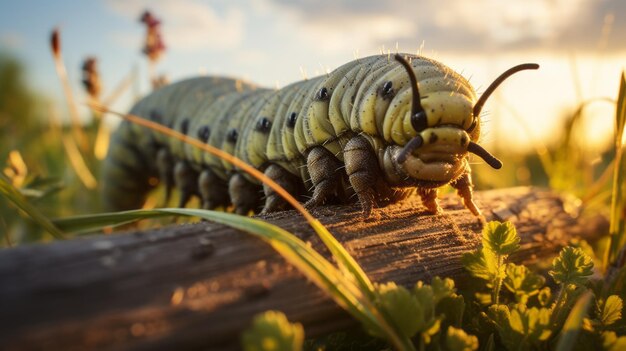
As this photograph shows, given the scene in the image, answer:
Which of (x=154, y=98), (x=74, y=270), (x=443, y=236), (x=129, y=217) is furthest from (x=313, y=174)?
(x=154, y=98)

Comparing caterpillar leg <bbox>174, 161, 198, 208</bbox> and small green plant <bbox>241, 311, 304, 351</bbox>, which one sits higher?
small green plant <bbox>241, 311, 304, 351</bbox>

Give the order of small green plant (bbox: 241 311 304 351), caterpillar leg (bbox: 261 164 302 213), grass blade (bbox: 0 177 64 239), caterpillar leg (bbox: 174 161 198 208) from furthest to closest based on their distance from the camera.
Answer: caterpillar leg (bbox: 174 161 198 208)
caterpillar leg (bbox: 261 164 302 213)
grass blade (bbox: 0 177 64 239)
small green plant (bbox: 241 311 304 351)

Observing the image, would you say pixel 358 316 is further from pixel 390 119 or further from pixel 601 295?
pixel 601 295

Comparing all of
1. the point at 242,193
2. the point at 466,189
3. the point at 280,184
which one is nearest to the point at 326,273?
the point at 466,189

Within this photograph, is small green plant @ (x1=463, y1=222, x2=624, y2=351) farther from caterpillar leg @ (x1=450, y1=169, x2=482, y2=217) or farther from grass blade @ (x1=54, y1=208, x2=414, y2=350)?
caterpillar leg @ (x1=450, y1=169, x2=482, y2=217)

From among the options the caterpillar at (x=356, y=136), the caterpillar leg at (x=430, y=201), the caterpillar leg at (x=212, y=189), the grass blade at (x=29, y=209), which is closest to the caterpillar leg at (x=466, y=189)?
the caterpillar at (x=356, y=136)

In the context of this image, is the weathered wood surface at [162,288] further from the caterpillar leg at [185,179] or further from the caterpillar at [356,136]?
the caterpillar leg at [185,179]

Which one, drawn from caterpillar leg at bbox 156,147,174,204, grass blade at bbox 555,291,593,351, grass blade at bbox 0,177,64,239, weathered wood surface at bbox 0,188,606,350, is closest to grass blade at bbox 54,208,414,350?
weathered wood surface at bbox 0,188,606,350

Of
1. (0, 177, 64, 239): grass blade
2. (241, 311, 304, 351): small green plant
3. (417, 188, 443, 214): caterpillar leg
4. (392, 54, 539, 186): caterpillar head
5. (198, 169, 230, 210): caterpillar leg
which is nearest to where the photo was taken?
(241, 311, 304, 351): small green plant
